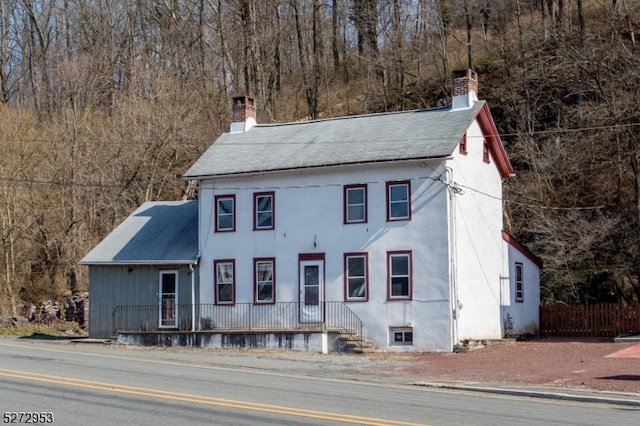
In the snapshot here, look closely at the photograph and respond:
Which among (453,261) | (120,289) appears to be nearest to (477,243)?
(453,261)

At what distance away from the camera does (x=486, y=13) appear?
62.9 meters

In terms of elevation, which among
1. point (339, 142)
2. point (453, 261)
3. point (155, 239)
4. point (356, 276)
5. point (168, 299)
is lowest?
point (168, 299)

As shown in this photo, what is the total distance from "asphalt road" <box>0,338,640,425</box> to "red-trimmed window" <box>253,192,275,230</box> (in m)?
9.32

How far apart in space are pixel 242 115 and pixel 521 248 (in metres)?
13.1

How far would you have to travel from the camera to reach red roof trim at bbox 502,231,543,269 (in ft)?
115

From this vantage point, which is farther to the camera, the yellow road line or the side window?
the side window

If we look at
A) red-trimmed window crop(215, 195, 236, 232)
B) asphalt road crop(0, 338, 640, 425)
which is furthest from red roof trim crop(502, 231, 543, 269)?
asphalt road crop(0, 338, 640, 425)

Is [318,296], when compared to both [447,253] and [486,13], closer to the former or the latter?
[447,253]

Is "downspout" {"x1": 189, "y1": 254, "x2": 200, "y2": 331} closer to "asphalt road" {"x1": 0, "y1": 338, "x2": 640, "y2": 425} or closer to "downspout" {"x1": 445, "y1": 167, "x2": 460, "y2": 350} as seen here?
"asphalt road" {"x1": 0, "y1": 338, "x2": 640, "y2": 425}

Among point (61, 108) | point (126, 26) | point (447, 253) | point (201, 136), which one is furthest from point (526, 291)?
point (126, 26)

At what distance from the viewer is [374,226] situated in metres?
31.0

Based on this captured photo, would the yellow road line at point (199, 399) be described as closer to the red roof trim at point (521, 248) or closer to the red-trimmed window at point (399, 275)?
the red-trimmed window at point (399, 275)

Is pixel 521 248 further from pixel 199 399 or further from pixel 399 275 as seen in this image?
pixel 199 399

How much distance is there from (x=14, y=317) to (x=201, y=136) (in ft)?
48.1
